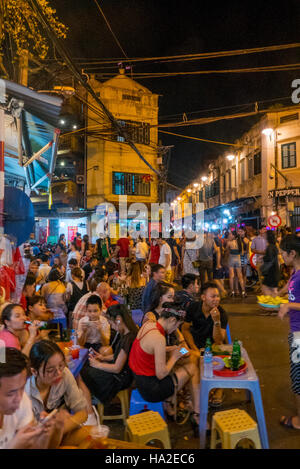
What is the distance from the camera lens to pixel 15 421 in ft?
7.45

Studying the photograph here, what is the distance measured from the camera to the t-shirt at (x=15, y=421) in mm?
2213

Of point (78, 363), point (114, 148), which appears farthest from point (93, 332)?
point (114, 148)

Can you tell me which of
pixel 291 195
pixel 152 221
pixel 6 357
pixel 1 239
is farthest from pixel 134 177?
pixel 6 357

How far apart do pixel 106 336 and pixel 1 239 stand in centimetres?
201

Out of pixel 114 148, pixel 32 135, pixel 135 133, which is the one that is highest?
pixel 135 133

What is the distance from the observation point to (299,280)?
3.53 meters

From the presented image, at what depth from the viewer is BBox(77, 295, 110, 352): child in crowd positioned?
4.41 metres

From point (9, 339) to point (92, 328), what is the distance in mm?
1284

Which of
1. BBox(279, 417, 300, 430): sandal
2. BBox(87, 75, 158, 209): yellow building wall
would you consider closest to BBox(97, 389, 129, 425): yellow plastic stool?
BBox(279, 417, 300, 430): sandal

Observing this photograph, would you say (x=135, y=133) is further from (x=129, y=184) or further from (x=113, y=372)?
(x=113, y=372)

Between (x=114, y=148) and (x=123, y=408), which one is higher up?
(x=114, y=148)

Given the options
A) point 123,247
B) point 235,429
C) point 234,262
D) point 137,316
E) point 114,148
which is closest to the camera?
point 235,429
